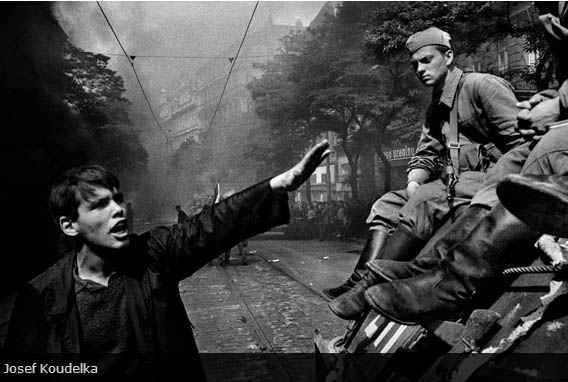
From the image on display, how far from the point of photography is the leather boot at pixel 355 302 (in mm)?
2334

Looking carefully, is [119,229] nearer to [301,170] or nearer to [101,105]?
[301,170]

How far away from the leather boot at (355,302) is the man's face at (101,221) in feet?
3.70

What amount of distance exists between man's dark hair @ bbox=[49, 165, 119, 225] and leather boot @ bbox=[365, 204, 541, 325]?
110 cm

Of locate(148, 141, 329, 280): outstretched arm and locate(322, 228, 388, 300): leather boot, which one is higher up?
locate(148, 141, 329, 280): outstretched arm

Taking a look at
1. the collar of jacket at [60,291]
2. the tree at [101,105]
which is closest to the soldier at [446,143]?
the collar of jacket at [60,291]

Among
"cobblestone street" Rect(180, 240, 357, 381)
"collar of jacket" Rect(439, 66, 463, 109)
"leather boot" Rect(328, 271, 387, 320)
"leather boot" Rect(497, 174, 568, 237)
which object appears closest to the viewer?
"leather boot" Rect(497, 174, 568, 237)

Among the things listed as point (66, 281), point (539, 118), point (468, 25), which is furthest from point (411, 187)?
point (468, 25)

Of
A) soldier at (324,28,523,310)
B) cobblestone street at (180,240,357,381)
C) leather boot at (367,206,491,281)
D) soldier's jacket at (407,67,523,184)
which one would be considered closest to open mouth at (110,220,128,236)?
leather boot at (367,206,491,281)

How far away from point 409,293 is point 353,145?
20.0 m

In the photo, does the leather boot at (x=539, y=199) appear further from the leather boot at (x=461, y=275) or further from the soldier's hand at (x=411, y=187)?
the soldier's hand at (x=411, y=187)

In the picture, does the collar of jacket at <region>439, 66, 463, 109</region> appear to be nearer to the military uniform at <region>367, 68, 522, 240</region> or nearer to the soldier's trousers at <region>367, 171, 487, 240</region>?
the military uniform at <region>367, 68, 522, 240</region>

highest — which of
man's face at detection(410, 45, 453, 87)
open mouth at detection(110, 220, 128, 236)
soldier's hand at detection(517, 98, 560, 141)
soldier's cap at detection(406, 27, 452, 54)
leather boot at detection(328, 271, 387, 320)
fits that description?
soldier's cap at detection(406, 27, 452, 54)

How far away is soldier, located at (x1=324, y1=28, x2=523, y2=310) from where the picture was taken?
2.43 m

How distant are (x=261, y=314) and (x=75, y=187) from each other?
17.5 feet
